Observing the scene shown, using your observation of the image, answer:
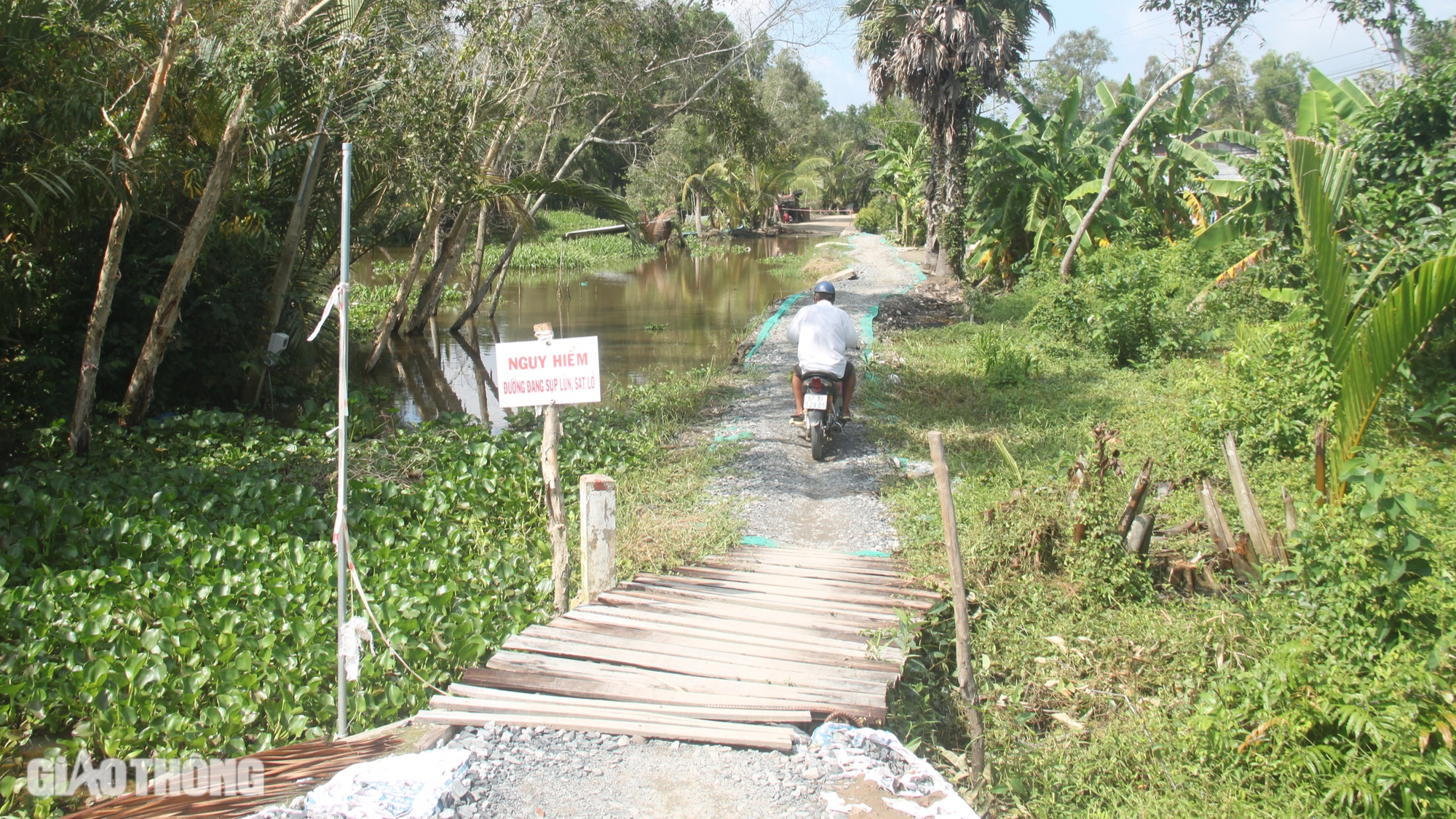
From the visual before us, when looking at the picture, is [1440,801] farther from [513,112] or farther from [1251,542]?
[513,112]

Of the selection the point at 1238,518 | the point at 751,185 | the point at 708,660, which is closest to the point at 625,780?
the point at 708,660

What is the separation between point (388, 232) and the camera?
13867 mm

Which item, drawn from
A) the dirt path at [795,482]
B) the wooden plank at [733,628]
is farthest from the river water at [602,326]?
the wooden plank at [733,628]

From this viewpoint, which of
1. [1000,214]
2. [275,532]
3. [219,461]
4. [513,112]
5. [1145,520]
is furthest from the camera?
[1000,214]

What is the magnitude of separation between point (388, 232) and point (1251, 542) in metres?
12.1

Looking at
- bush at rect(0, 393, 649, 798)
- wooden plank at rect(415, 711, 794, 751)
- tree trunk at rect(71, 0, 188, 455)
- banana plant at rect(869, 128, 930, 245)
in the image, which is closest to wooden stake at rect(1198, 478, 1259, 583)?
wooden plank at rect(415, 711, 794, 751)

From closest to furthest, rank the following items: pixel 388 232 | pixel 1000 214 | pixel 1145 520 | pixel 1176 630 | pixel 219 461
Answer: pixel 1176 630 → pixel 1145 520 → pixel 219 461 → pixel 388 232 → pixel 1000 214

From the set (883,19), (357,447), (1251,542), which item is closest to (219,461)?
(357,447)

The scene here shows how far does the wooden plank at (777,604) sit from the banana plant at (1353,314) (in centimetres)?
224

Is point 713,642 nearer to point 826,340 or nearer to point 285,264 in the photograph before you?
point 826,340

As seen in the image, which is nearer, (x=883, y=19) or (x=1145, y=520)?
(x=1145, y=520)

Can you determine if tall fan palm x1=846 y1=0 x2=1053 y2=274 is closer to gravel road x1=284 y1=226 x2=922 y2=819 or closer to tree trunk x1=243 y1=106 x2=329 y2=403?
tree trunk x1=243 y1=106 x2=329 y2=403

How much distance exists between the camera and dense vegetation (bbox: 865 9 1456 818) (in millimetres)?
3699

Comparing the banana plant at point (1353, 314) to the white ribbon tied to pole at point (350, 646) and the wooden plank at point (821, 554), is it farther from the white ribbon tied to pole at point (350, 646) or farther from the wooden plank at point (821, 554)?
the white ribbon tied to pole at point (350, 646)
